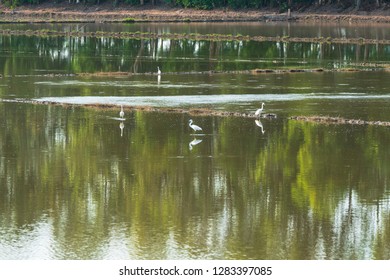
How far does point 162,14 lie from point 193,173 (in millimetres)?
101427

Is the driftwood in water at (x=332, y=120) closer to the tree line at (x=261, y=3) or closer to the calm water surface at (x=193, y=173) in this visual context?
the calm water surface at (x=193, y=173)

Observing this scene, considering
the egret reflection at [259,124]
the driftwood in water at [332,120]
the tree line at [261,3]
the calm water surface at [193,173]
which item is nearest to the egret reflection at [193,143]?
the calm water surface at [193,173]

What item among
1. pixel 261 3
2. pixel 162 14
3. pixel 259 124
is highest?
pixel 259 124

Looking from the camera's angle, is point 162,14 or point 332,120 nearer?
point 332,120

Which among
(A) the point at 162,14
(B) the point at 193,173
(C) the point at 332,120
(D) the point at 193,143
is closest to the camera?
(B) the point at 193,173

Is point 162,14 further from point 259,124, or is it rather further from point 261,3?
point 259,124

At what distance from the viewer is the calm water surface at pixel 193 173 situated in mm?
19859

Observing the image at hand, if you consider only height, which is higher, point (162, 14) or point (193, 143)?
point (193, 143)

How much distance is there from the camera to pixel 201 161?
28.0 m

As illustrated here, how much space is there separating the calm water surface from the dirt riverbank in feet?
209

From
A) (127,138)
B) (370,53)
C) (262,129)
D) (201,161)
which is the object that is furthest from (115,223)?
(370,53)

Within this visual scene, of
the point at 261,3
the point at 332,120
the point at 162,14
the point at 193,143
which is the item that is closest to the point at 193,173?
the point at 193,143

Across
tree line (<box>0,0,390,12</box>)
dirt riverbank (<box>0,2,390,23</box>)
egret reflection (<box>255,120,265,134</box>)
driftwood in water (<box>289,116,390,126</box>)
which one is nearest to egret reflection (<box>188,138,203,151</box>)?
egret reflection (<box>255,120,265,134</box>)

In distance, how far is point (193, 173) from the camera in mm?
26531
